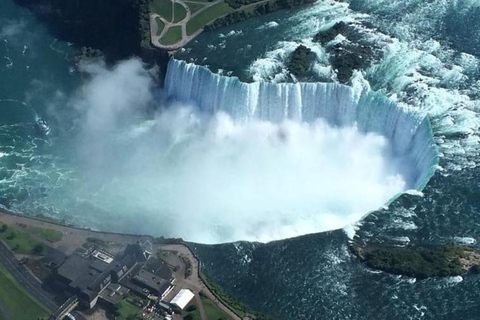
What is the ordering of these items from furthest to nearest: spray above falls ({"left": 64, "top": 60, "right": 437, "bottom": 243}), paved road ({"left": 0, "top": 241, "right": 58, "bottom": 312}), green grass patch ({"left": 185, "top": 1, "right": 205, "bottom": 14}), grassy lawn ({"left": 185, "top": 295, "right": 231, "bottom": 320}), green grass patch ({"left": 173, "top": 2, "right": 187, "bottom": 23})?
green grass patch ({"left": 185, "top": 1, "right": 205, "bottom": 14}), green grass patch ({"left": 173, "top": 2, "right": 187, "bottom": 23}), spray above falls ({"left": 64, "top": 60, "right": 437, "bottom": 243}), paved road ({"left": 0, "top": 241, "right": 58, "bottom": 312}), grassy lawn ({"left": 185, "top": 295, "right": 231, "bottom": 320})

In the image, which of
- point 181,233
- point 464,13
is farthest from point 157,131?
point 464,13

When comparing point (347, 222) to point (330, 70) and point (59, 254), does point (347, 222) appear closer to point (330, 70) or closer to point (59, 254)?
point (330, 70)

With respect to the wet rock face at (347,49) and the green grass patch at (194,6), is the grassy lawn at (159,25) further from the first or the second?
the wet rock face at (347,49)

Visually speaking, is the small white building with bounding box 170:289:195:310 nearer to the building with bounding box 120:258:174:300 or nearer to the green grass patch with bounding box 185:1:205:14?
the building with bounding box 120:258:174:300

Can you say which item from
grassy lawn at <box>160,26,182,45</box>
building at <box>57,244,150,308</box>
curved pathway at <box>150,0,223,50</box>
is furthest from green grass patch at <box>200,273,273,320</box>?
grassy lawn at <box>160,26,182,45</box>

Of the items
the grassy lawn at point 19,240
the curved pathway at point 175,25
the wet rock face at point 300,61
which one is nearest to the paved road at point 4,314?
the grassy lawn at point 19,240

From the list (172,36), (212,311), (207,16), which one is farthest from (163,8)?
(212,311)

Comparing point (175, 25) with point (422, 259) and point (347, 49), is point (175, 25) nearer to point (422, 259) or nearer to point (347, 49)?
point (347, 49)
